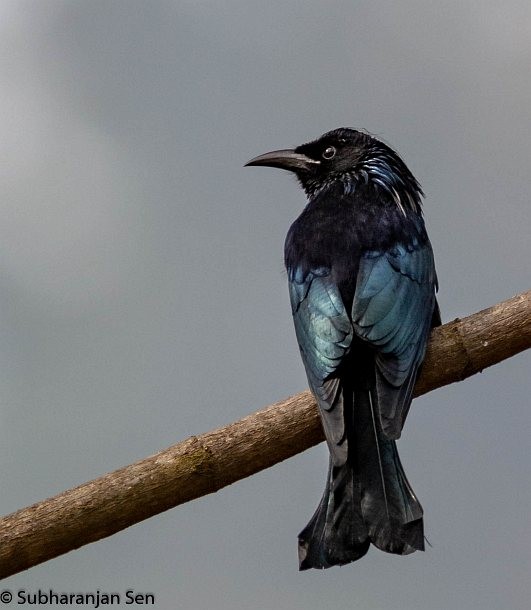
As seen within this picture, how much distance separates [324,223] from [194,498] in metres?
1.80

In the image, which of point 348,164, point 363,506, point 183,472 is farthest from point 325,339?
point 348,164

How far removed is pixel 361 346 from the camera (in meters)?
4.65

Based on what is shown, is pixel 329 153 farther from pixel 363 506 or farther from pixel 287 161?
pixel 363 506

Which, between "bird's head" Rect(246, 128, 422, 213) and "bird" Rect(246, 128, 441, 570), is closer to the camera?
"bird" Rect(246, 128, 441, 570)

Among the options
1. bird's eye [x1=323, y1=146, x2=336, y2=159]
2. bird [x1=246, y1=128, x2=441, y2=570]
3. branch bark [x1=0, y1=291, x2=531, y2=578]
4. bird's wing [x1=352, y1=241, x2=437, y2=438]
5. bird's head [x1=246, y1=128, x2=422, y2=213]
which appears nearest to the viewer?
branch bark [x1=0, y1=291, x2=531, y2=578]

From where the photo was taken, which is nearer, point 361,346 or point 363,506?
point 363,506

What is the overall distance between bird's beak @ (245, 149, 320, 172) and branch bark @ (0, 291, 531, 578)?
7.01ft

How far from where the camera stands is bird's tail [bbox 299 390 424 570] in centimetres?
425

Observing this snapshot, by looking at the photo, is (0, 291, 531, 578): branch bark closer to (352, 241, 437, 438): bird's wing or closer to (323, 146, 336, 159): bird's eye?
(352, 241, 437, 438): bird's wing

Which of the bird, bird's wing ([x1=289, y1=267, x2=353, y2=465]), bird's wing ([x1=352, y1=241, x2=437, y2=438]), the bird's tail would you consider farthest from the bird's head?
the bird's tail

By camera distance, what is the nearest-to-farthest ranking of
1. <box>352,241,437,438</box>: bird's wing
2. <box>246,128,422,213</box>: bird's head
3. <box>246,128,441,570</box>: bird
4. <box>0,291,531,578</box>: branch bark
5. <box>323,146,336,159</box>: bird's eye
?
<box>0,291,531,578</box>: branch bark → <box>246,128,441,570</box>: bird → <box>352,241,437,438</box>: bird's wing → <box>246,128,422,213</box>: bird's head → <box>323,146,336,159</box>: bird's eye

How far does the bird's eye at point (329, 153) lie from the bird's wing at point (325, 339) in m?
1.44

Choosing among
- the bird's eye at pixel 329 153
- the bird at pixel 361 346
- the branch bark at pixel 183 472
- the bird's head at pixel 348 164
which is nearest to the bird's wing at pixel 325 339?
the bird at pixel 361 346

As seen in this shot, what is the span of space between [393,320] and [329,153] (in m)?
1.96
